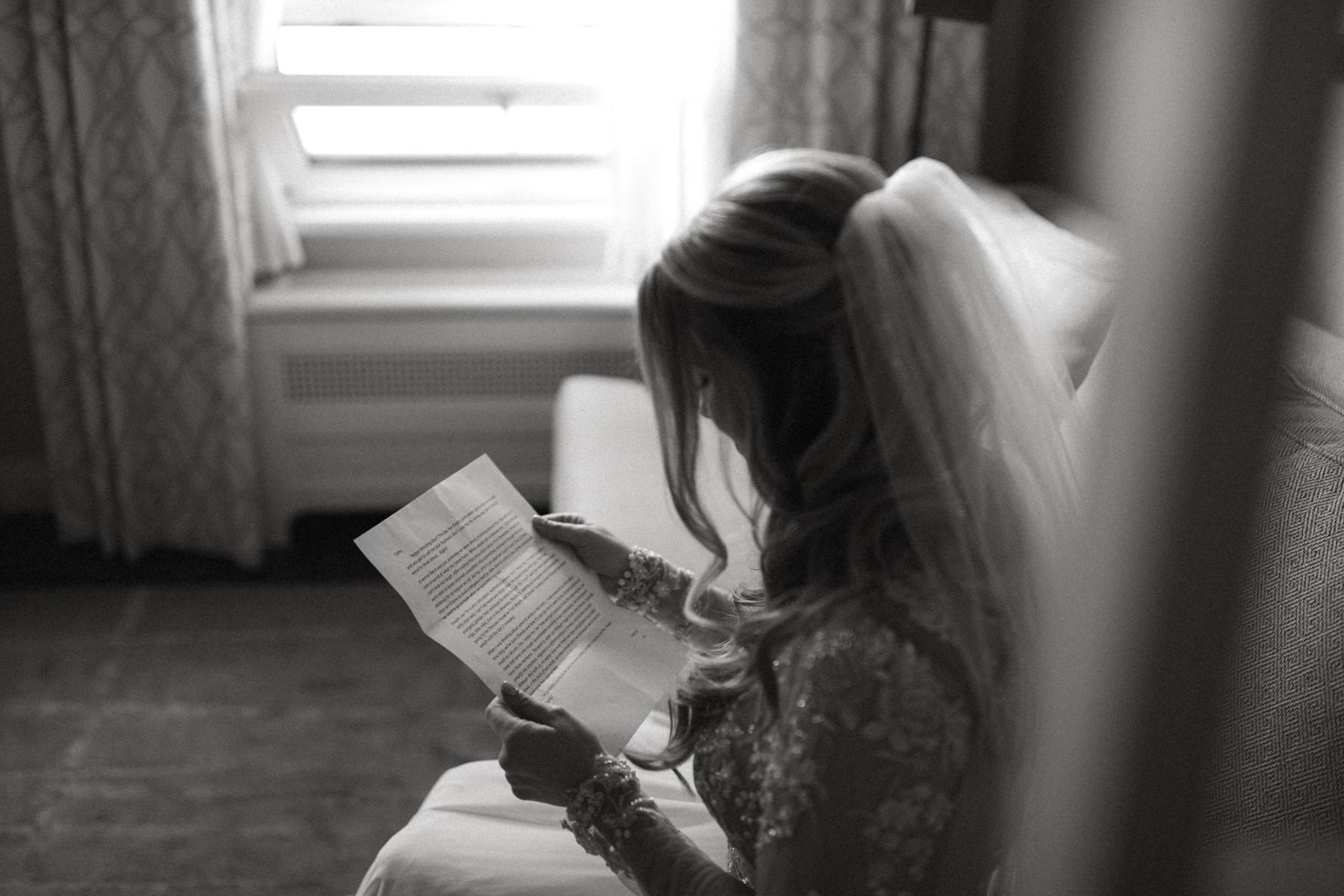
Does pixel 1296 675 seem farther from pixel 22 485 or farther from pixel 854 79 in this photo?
pixel 22 485

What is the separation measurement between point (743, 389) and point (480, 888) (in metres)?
0.54

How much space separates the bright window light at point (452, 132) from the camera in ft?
10.1

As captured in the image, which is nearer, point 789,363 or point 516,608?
point 789,363

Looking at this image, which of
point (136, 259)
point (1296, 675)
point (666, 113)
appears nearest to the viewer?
point (1296, 675)

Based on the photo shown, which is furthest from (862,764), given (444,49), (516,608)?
(444,49)

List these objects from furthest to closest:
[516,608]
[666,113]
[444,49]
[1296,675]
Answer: [444,49] → [666,113] → [516,608] → [1296,675]

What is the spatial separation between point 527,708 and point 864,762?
0.32 meters

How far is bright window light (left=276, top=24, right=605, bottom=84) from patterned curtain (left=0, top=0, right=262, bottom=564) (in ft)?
0.71

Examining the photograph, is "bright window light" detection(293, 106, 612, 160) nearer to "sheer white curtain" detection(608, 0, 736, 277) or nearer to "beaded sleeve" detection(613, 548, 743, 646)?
"sheer white curtain" detection(608, 0, 736, 277)

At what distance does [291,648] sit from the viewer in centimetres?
250

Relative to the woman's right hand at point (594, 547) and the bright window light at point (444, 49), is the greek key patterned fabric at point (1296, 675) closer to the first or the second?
the woman's right hand at point (594, 547)

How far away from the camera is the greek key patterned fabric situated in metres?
0.90

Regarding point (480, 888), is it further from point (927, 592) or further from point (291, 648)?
point (291, 648)

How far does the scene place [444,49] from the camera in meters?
2.98
